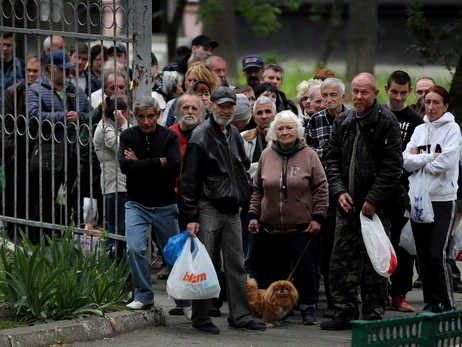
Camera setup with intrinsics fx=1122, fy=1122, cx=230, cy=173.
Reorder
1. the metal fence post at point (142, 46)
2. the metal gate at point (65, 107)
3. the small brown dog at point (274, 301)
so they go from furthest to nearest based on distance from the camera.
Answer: the small brown dog at point (274, 301)
the metal gate at point (65, 107)
the metal fence post at point (142, 46)

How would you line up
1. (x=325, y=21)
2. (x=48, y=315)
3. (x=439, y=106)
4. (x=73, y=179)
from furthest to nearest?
(x=325, y=21) → (x=73, y=179) → (x=439, y=106) → (x=48, y=315)

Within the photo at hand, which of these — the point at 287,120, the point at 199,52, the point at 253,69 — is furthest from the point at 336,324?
the point at 199,52

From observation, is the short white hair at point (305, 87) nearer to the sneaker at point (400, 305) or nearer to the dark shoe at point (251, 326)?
the sneaker at point (400, 305)

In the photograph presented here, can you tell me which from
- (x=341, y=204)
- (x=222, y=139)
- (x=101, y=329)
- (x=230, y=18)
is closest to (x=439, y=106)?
(x=341, y=204)

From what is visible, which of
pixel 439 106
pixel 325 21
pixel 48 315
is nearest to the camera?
pixel 48 315

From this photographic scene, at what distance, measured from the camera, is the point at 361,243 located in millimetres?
9023

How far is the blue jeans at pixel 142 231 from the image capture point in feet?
28.8

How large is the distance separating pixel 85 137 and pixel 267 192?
1.65m

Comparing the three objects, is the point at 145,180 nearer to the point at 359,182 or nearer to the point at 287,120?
the point at 287,120

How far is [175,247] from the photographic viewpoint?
8.62 metres

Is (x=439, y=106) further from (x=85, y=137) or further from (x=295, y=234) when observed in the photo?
(x=85, y=137)

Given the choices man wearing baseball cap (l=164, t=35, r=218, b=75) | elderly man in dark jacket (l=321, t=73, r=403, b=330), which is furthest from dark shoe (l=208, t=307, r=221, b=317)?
man wearing baseball cap (l=164, t=35, r=218, b=75)

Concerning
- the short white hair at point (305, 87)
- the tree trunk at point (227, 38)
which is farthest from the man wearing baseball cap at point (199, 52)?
the tree trunk at point (227, 38)

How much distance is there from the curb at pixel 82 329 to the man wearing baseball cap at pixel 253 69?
13.6 ft
